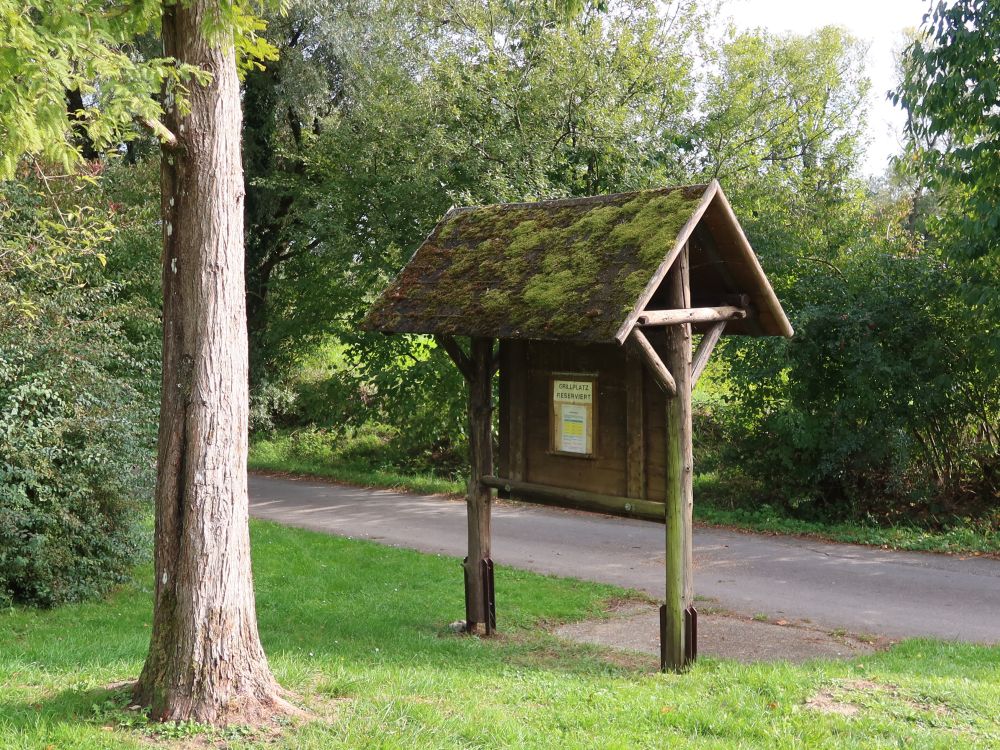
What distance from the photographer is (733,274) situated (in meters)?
8.39

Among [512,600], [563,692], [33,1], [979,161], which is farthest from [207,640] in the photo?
[979,161]

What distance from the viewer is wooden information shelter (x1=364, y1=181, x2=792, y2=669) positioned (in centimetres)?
765

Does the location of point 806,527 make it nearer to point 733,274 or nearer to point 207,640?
point 733,274

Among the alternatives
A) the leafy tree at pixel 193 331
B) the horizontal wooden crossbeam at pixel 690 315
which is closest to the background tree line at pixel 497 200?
the horizontal wooden crossbeam at pixel 690 315

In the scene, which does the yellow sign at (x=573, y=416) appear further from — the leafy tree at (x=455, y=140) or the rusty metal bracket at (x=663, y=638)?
the leafy tree at (x=455, y=140)

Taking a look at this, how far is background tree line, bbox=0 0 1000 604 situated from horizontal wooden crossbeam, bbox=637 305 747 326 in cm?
321

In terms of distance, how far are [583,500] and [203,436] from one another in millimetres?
3609

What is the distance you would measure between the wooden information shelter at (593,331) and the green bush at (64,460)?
13.1 feet

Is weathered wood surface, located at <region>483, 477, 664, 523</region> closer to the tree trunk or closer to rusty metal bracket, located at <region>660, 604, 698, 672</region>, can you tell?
rusty metal bracket, located at <region>660, 604, 698, 672</region>

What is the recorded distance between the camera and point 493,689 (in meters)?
6.79

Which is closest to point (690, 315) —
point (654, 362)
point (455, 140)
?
point (654, 362)

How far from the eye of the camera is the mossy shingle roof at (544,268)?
24.4 ft

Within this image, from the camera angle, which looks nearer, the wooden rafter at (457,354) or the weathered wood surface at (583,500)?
the weathered wood surface at (583,500)

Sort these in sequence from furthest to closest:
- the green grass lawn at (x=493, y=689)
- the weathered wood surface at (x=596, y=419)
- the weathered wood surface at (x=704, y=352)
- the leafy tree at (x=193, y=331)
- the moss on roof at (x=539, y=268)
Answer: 1. the weathered wood surface at (x=596, y=419)
2. the weathered wood surface at (x=704, y=352)
3. the moss on roof at (x=539, y=268)
4. the leafy tree at (x=193, y=331)
5. the green grass lawn at (x=493, y=689)
